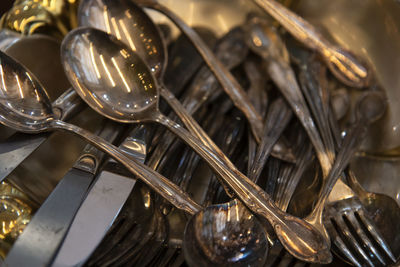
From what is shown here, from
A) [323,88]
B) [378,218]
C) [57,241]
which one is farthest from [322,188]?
[57,241]

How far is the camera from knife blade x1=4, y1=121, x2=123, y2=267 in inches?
12.0

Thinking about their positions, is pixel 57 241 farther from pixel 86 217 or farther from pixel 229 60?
pixel 229 60

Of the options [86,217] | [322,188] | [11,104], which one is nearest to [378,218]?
[322,188]

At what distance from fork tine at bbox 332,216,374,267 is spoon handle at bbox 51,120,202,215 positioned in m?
0.15

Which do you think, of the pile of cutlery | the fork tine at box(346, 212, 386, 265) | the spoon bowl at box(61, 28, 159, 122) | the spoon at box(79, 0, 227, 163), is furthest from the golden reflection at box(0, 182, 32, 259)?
the fork tine at box(346, 212, 386, 265)

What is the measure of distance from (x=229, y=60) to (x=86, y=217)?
0.33m

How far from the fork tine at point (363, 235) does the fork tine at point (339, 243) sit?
0.02m

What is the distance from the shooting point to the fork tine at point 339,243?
37 centimetres

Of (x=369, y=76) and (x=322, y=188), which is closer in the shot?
(x=322, y=188)

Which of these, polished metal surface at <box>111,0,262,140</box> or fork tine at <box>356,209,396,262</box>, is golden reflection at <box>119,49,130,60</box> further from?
fork tine at <box>356,209,396,262</box>

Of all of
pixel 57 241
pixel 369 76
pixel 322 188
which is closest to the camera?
pixel 57 241

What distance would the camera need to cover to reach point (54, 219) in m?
0.33

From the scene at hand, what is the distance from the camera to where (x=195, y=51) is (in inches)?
22.6

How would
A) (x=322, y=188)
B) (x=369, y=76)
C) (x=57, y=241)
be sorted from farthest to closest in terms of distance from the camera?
(x=369, y=76) < (x=322, y=188) < (x=57, y=241)
